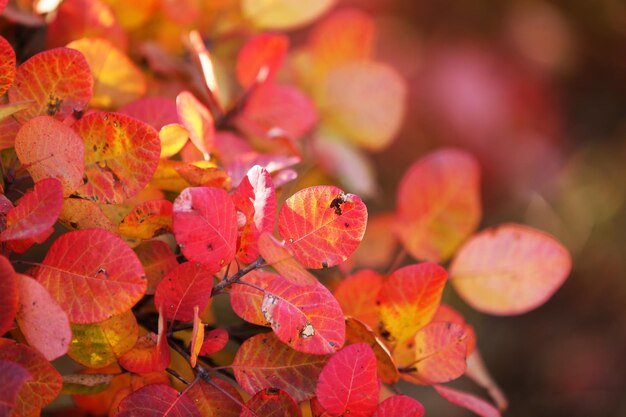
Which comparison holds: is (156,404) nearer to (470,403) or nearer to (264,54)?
Result: (470,403)

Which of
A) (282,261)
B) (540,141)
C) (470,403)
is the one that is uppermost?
(282,261)

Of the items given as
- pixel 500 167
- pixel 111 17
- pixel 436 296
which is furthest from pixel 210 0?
pixel 500 167

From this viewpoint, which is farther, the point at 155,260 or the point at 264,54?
the point at 264,54

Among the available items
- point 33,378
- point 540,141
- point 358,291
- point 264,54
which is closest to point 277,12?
point 264,54

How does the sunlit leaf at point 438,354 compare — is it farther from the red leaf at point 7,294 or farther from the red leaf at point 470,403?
the red leaf at point 7,294

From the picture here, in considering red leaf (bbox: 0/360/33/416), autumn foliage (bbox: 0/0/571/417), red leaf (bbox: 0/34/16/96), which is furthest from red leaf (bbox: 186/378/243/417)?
red leaf (bbox: 0/34/16/96)


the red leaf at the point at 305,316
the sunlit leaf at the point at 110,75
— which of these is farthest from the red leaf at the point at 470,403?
the sunlit leaf at the point at 110,75
